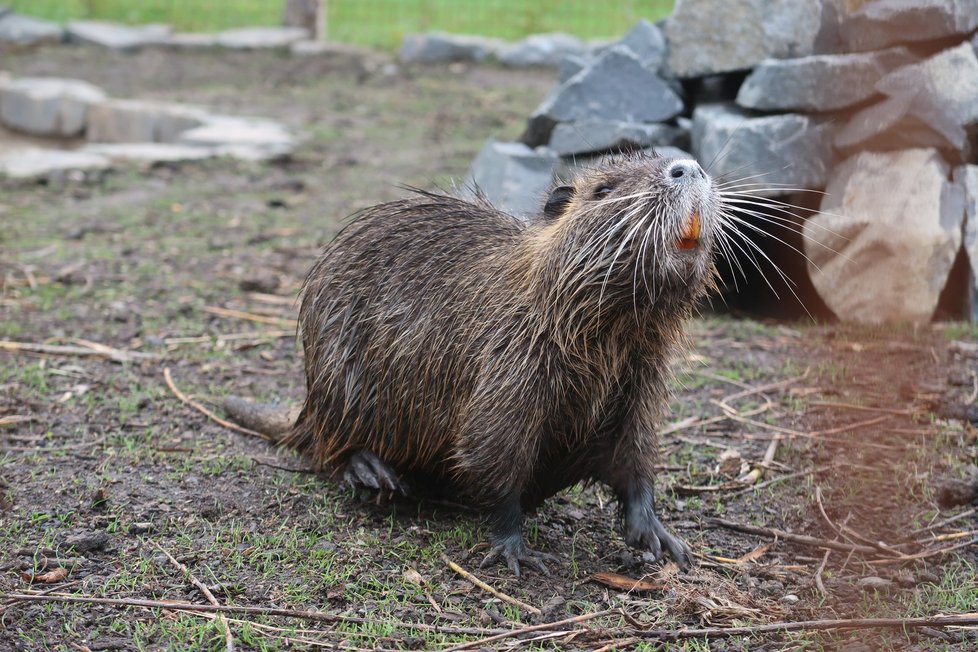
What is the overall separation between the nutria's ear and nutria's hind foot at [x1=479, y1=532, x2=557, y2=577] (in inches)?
35.7

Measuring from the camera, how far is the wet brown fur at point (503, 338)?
2.88 m

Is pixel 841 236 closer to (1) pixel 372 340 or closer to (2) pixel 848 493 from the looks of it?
(2) pixel 848 493

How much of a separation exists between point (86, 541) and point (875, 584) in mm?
2097

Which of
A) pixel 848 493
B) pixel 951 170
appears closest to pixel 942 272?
pixel 951 170

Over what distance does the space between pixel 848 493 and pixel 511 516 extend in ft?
3.89

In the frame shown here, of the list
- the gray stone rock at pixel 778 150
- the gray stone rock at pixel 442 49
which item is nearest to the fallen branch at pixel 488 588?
the gray stone rock at pixel 778 150

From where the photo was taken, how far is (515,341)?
300 centimetres

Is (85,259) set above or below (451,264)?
below

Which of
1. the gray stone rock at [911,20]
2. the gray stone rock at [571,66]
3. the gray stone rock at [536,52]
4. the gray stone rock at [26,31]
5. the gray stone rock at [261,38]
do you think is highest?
the gray stone rock at [911,20]

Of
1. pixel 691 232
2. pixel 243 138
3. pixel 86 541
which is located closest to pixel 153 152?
pixel 243 138

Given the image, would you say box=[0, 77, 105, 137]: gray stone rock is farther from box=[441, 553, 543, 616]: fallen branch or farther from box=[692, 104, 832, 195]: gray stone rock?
box=[441, 553, 543, 616]: fallen branch

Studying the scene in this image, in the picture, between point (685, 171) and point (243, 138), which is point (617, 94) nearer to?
point (685, 171)

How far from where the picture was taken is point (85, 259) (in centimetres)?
576

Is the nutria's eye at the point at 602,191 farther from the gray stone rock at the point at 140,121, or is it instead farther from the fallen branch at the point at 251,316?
the gray stone rock at the point at 140,121
